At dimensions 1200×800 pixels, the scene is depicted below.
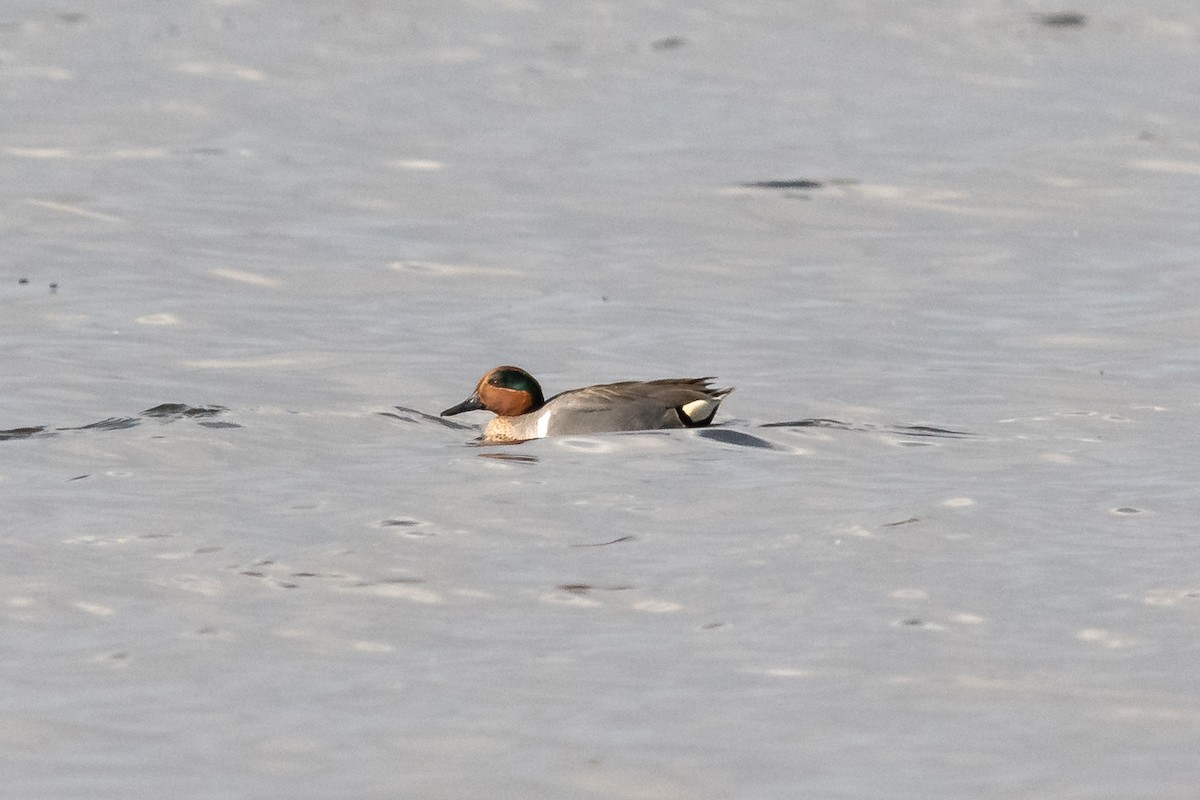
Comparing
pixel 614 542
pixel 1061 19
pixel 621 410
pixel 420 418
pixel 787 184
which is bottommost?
pixel 614 542

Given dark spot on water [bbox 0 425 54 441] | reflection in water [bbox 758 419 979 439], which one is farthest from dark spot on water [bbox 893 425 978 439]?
dark spot on water [bbox 0 425 54 441]

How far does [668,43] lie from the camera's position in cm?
3269

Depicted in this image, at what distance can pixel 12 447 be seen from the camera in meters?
12.2

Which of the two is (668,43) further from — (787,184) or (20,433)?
(20,433)

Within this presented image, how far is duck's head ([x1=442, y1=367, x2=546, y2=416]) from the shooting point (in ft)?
44.6

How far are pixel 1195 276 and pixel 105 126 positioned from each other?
1325 cm

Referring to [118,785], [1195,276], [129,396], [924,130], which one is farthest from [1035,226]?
[118,785]

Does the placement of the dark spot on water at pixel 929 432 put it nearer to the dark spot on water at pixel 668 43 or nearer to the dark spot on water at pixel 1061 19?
the dark spot on water at pixel 668 43

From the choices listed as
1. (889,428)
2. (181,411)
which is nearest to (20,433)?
(181,411)

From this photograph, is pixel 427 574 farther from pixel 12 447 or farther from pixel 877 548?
pixel 12 447

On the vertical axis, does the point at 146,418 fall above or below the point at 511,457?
above

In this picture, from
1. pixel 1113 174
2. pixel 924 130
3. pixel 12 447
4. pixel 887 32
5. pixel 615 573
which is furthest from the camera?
pixel 887 32

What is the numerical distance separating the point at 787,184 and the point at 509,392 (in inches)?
417

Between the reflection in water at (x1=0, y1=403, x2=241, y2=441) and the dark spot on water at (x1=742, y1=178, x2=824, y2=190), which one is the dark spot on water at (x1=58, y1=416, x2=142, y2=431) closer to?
the reflection in water at (x1=0, y1=403, x2=241, y2=441)
